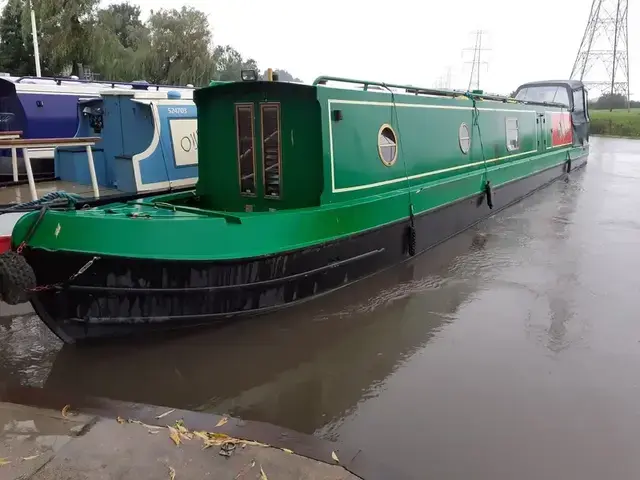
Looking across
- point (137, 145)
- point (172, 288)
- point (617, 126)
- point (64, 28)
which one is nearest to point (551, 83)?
point (137, 145)

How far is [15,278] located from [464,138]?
6667 millimetres

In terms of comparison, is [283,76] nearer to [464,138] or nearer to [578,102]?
[464,138]

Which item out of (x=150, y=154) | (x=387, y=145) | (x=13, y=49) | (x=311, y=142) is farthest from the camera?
(x=13, y=49)

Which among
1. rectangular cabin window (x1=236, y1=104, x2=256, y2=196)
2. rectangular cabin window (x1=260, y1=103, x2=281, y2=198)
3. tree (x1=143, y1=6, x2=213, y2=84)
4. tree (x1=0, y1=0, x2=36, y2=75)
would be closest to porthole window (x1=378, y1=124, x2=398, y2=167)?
rectangular cabin window (x1=260, y1=103, x2=281, y2=198)

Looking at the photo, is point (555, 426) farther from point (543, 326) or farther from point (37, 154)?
point (37, 154)

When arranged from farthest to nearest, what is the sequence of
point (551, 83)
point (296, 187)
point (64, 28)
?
Answer: point (64, 28) → point (551, 83) → point (296, 187)

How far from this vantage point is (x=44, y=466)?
2854mm

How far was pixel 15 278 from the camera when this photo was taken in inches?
159

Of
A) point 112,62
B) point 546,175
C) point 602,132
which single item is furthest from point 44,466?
point 602,132

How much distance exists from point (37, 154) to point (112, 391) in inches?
239

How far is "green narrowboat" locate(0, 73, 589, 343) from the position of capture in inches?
173

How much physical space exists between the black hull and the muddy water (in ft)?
0.66

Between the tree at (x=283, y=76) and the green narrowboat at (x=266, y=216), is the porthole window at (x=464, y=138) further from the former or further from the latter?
the tree at (x=283, y=76)

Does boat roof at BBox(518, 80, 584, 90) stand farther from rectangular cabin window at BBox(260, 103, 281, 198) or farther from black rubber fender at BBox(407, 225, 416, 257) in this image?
rectangular cabin window at BBox(260, 103, 281, 198)
